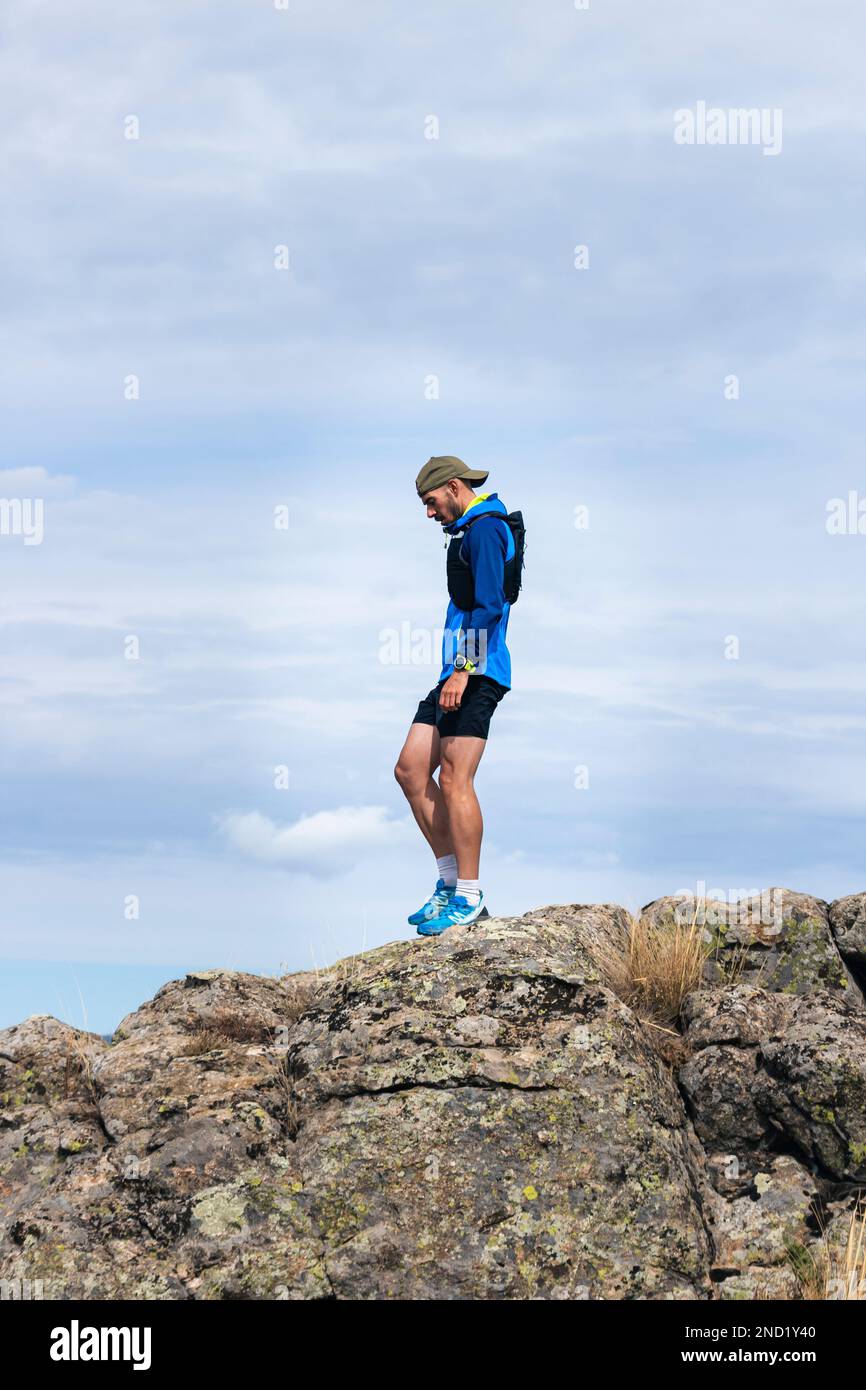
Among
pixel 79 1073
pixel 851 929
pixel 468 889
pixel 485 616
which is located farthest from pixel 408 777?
pixel 851 929

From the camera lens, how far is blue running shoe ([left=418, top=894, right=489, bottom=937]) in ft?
34.1

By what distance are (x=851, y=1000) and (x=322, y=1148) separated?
5353 millimetres

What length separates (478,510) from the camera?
1089 cm

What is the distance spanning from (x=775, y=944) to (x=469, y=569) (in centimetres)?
430

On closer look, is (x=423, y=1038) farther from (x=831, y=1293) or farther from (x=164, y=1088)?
(x=831, y=1293)

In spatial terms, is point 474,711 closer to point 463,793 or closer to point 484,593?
point 463,793

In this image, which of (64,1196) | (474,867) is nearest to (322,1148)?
(64,1196)

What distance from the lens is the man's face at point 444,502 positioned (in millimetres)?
11023

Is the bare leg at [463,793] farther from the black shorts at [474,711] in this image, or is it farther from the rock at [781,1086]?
the rock at [781,1086]

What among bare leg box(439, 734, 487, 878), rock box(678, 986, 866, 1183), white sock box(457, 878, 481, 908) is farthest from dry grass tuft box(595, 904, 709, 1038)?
bare leg box(439, 734, 487, 878)

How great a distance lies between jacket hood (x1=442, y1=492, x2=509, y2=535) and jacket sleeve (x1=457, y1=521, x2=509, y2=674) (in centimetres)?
21

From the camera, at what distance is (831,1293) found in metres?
7.97

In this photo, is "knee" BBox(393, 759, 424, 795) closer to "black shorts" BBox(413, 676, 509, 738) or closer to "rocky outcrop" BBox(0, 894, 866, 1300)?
"black shorts" BBox(413, 676, 509, 738)
